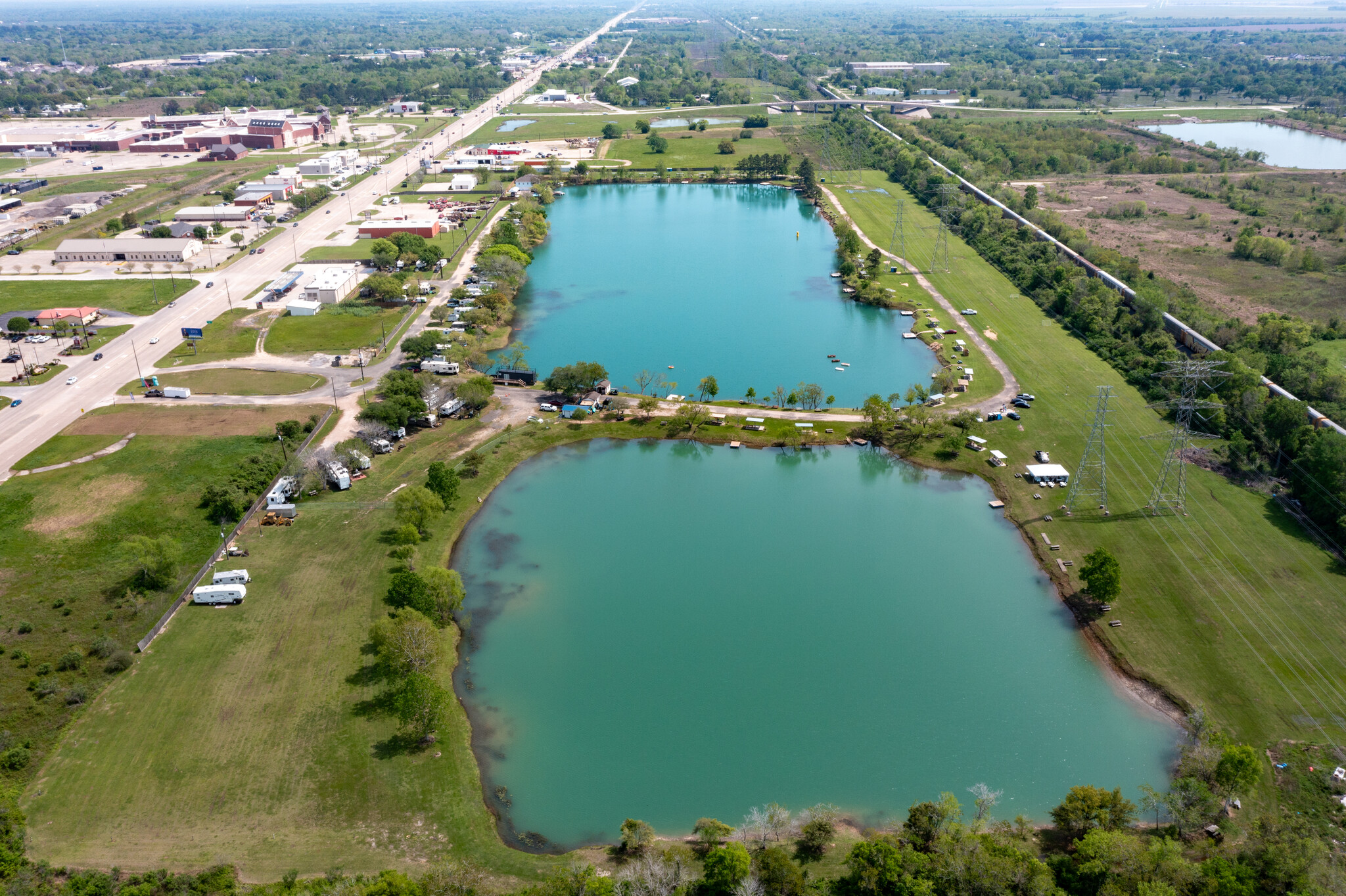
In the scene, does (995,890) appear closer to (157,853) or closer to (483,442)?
(157,853)

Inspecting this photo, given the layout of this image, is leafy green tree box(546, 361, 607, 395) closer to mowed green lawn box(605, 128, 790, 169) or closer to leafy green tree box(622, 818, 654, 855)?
leafy green tree box(622, 818, 654, 855)

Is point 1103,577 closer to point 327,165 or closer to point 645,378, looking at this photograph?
point 645,378

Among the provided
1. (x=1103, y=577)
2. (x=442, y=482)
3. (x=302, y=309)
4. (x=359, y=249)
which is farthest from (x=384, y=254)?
(x=1103, y=577)

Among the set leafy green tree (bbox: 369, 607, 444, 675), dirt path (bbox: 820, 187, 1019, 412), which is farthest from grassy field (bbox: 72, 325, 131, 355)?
dirt path (bbox: 820, 187, 1019, 412)

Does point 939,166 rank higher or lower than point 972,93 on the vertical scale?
lower

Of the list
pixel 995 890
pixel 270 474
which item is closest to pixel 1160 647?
pixel 995 890

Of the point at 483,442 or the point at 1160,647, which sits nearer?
the point at 1160,647
